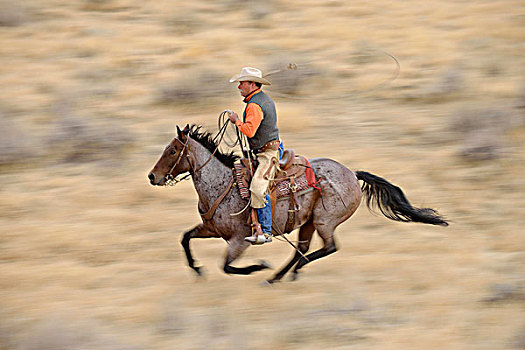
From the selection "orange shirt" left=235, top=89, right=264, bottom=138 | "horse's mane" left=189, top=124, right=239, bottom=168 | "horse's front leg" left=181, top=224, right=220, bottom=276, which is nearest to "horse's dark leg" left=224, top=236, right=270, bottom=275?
"horse's front leg" left=181, top=224, right=220, bottom=276

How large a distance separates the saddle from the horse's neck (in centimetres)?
20

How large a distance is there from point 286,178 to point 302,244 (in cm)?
102

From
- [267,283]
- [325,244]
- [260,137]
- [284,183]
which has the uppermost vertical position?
[260,137]

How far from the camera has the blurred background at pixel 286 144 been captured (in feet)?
22.0

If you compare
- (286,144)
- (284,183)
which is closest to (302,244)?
(284,183)

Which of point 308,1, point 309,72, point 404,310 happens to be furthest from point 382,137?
point 308,1

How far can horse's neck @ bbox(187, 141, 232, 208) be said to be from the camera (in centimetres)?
683

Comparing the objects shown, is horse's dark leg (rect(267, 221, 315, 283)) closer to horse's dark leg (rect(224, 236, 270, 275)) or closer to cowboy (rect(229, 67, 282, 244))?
horse's dark leg (rect(224, 236, 270, 275))

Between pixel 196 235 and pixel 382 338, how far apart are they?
219 cm

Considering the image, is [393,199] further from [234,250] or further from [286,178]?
[234,250]

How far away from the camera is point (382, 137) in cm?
1219

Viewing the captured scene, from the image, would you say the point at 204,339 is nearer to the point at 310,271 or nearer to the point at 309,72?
the point at 310,271

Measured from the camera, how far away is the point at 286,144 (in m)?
11.9

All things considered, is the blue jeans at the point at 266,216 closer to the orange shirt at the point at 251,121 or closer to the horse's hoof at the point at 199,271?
the orange shirt at the point at 251,121
